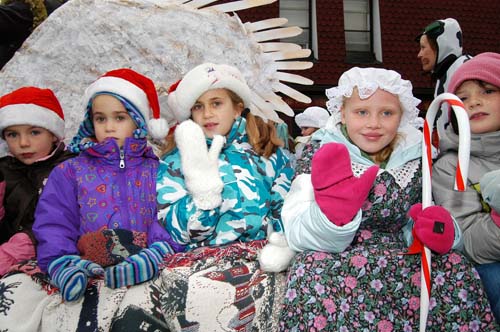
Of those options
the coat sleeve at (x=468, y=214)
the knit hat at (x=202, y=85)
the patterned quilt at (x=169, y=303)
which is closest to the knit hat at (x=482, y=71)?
the coat sleeve at (x=468, y=214)

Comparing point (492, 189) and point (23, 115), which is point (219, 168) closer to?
point (23, 115)

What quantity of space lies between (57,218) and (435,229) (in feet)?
5.02

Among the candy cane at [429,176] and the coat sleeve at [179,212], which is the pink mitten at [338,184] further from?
the coat sleeve at [179,212]

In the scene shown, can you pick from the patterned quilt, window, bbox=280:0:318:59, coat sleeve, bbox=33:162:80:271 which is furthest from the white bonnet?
window, bbox=280:0:318:59

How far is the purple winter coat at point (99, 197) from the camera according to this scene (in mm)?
2316

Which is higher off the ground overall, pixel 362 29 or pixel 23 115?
pixel 362 29

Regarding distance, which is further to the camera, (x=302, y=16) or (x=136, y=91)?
(x=302, y=16)

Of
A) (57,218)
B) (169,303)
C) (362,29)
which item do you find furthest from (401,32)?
(169,303)

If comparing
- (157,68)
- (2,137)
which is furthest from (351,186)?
(2,137)

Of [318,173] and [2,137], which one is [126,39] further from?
[318,173]

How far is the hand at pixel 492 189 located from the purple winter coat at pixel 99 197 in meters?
1.27

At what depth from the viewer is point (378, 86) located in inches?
93.4

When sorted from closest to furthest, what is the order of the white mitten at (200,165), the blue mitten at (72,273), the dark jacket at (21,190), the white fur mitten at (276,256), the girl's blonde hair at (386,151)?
the blue mitten at (72,273)
the white fur mitten at (276,256)
the white mitten at (200,165)
the girl's blonde hair at (386,151)
the dark jacket at (21,190)

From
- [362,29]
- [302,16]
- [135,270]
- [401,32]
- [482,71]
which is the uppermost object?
[302,16]
